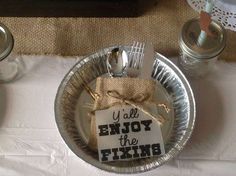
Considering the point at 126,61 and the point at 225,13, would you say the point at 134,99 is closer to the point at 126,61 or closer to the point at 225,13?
the point at 126,61

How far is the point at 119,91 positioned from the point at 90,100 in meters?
0.05

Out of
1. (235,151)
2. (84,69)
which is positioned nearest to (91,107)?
(84,69)

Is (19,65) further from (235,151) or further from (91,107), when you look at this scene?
(235,151)

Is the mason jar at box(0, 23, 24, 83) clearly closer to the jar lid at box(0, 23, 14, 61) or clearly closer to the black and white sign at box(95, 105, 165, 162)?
the jar lid at box(0, 23, 14, 61)

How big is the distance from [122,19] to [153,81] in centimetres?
13

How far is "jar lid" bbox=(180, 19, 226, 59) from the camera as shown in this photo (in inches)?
17.7

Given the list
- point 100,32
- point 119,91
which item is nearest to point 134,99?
point 119,91

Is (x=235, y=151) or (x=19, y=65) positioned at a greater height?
(x=19, y=65)

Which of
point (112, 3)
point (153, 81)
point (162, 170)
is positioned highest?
point (112, 3)

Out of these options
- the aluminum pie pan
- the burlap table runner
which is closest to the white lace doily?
the burlap table runner

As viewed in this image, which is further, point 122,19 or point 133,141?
point 122,19

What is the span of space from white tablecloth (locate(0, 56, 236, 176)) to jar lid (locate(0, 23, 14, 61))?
56 millimetres

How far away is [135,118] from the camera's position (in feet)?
1.46

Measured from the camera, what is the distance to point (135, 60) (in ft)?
1.53
